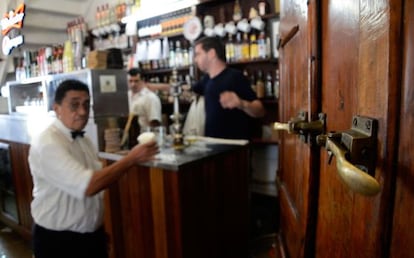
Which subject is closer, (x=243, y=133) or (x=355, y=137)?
(x=355, y=137)

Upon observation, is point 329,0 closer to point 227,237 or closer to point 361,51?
point 361,51

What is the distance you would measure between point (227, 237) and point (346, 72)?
1814 mm

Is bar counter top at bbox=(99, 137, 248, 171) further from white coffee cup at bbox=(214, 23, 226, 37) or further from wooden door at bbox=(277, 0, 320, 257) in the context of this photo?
white coffee cup at bbox=(214, 23, 226, 37)

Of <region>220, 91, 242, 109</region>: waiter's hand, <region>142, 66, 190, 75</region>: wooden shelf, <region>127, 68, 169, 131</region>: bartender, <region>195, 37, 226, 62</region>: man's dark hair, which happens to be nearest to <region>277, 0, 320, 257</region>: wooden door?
<region>220, 91, 242, 109</region>: waiter's hand

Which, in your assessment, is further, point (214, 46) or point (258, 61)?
point (258, 61)

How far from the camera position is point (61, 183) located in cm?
127

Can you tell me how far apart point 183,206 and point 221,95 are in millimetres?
913

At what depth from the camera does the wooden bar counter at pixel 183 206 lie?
164 cm

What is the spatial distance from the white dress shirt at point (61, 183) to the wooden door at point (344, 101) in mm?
949

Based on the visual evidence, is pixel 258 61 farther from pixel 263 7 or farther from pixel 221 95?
pixel 221 95

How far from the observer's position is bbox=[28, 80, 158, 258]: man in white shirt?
4.16 ft

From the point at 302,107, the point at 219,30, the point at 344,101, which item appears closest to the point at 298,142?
the point at 302,107

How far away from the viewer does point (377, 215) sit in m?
0.29

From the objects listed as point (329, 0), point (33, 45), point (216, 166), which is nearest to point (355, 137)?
point (329, 0)
